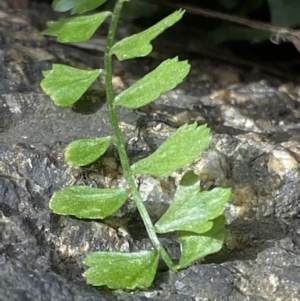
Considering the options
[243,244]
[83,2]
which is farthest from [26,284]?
[83,2]

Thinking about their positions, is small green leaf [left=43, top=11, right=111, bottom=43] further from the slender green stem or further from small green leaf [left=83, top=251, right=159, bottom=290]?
small green leaf [left=83, top=251, right=159, bottom=290]

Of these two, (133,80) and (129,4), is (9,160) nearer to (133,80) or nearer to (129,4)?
(133,80)

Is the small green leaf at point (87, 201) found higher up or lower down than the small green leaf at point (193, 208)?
lower down

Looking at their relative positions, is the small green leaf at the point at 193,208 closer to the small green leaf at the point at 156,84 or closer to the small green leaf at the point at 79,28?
the small green leaf at the point at 156,84

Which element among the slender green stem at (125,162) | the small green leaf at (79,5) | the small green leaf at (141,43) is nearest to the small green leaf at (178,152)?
the slender green stem at (125,162)

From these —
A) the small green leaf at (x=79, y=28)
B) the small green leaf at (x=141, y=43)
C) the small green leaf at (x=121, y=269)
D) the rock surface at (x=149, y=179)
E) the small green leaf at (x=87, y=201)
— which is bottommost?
the rock surface at (x=149, y=179)

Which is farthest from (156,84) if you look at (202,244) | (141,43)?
(202,244)

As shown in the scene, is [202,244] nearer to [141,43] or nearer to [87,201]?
[87,201]

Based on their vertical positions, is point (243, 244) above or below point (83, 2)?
below
